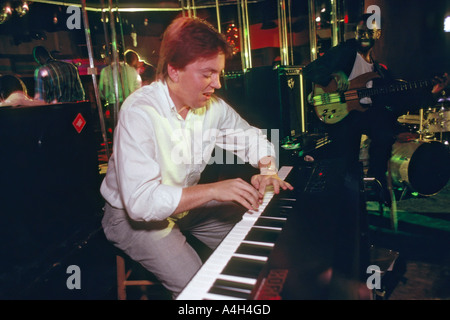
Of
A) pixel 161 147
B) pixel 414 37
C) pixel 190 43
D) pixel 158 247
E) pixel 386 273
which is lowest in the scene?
pixel 386 273

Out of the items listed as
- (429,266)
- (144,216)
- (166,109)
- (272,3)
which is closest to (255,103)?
(166,109)

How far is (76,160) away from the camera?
2531 mm

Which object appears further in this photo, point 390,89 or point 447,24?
point 447,24

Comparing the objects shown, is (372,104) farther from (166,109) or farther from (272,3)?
(272,3)

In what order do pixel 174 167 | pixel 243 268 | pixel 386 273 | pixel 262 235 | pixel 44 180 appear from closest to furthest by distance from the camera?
pixel 243 268
pixel 262 235
pixel 174 167
pixel 44 180
pixel 386 273

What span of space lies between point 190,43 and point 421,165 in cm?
394

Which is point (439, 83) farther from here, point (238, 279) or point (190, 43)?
point (238, 279)

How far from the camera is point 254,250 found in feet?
3.65

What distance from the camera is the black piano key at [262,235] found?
118 centimetres

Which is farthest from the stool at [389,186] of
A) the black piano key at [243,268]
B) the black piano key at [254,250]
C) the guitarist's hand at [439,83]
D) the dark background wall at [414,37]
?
the dark background wall at [414,37]

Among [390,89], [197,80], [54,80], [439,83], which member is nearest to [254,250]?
[197,80]

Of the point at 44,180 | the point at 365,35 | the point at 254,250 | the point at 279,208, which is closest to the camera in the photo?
the point at 254,250

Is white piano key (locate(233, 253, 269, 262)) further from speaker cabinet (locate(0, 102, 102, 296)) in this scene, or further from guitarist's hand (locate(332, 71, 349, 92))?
guitarist's hand (locate(332, 71, 349, 92))
